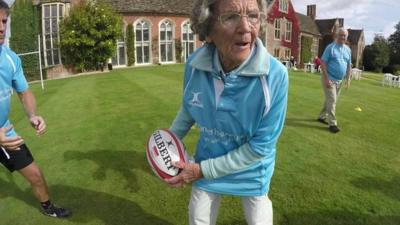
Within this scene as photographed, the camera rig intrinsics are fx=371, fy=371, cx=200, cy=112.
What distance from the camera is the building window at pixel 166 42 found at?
141 ft

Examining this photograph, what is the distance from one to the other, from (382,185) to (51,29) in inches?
1522

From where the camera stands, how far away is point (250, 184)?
2.87 m

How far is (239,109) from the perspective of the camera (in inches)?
105

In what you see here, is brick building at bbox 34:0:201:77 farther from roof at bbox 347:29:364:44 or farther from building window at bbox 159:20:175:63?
roof at bbox 347:29:364:44

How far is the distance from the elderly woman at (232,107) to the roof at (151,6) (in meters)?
39.4

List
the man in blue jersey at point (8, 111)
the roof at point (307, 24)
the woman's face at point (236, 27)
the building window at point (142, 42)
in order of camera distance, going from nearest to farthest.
Answer: the woman's face at point (236, 27)
the man in blue jersey at point (8, 111)
the building window at point (142, 42)
the roof at point (307, 24)

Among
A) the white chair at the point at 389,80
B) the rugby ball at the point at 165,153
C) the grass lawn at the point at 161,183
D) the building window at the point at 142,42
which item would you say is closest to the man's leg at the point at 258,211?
the rugby ball at the point at 165,153

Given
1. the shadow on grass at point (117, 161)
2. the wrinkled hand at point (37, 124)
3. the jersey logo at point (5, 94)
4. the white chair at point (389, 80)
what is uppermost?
the jersey logo at point (5, 94)

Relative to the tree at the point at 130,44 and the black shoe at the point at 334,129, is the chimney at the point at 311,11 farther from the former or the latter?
the black shoe at the point at 334,129

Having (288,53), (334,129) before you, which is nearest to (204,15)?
(334,129)

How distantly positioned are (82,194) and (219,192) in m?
3.33

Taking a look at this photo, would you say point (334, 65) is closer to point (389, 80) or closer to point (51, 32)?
point (389, 80)

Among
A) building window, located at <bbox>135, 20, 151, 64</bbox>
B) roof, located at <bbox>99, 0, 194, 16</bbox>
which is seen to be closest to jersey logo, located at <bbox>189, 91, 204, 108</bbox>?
roof, located at <bbox>99, 0, 194, 16</bbox>

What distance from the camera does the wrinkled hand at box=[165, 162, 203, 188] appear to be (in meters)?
2.83
